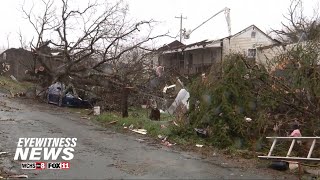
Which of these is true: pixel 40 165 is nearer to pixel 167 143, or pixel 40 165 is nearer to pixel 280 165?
pixel 167 143

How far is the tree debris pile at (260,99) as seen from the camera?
9.29 m

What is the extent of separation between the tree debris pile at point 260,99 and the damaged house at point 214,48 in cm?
1414

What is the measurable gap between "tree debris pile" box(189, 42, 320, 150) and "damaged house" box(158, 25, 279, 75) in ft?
46.4

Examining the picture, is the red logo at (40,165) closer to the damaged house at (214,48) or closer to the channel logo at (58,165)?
the channel logo at (58,165)

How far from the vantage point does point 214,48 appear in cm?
2706

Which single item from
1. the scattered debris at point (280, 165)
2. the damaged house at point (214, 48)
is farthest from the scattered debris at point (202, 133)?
the damaged house at point (214, 48)

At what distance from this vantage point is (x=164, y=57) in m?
33.6

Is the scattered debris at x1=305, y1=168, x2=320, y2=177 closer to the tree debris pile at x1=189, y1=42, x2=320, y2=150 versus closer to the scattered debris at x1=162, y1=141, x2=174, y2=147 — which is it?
the tree debris pile at x1=189, y1=42, x2=320, y2=150

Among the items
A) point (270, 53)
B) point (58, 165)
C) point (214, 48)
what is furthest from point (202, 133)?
point (214, 48)

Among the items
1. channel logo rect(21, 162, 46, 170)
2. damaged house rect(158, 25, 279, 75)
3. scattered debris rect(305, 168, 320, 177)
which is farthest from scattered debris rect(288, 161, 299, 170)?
damaged house rect(158, 25, 279, 75)

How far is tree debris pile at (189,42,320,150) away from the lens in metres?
9.29

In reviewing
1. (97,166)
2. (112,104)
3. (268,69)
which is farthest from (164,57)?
(97,166)

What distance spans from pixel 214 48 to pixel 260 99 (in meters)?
17.3

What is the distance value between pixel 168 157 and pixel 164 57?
25.3 metres
